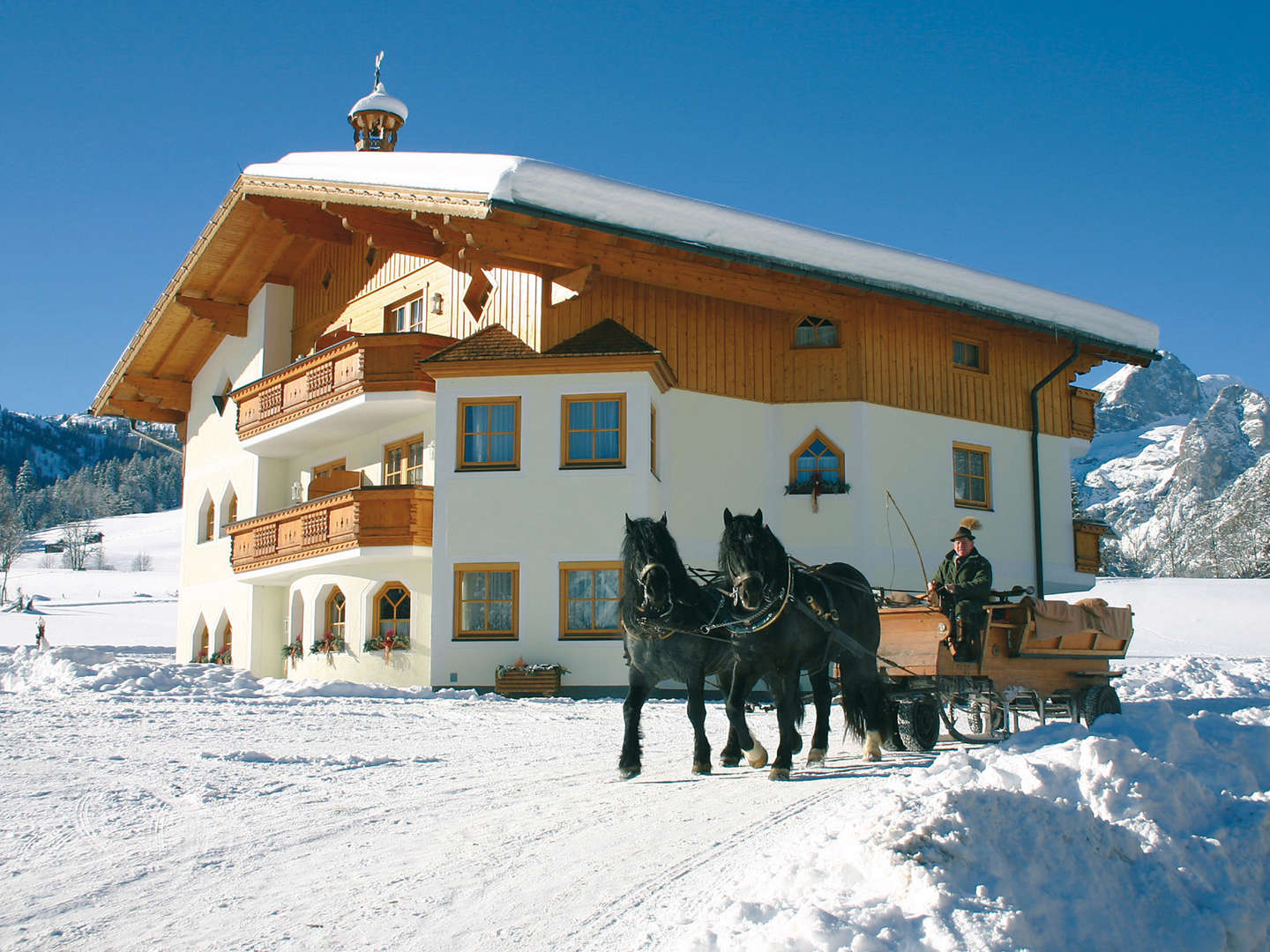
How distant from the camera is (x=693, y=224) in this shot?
19.7 meters

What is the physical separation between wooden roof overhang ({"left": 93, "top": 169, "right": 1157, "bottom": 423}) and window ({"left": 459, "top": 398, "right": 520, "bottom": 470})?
0.69m

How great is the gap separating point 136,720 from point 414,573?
29.3 ft

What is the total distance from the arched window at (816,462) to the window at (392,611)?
7541 mm

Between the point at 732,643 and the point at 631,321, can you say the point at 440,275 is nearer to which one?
the point at 631,321

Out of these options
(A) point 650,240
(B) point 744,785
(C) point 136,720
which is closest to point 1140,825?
(B) point 744,785

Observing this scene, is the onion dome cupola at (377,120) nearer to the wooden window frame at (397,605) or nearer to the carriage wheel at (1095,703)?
the wooden window frame at (397,605)

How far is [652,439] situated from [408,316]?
6.68 metres

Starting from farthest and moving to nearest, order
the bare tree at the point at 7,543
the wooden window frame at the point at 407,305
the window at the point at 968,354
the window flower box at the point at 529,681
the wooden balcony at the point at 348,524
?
1. the bare tree at the point at 7,543
2. the window at the point at 968,354
3. the wooden window frame at the point at 407,305
4. the wooden balcony at the point at 348,524
5. the window flower box at the point at 529,681

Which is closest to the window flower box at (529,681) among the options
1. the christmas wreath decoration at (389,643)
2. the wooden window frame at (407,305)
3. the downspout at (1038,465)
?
the christmas wreath decoration at (389,643)

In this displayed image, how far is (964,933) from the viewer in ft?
14.4

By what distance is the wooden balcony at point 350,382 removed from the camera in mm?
21953

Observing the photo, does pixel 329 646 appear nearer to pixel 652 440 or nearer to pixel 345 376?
pixel 345 376

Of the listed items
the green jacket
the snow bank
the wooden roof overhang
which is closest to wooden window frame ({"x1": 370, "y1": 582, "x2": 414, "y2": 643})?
the wooden roof overhang

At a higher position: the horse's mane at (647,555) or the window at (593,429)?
the window at (593,429)
